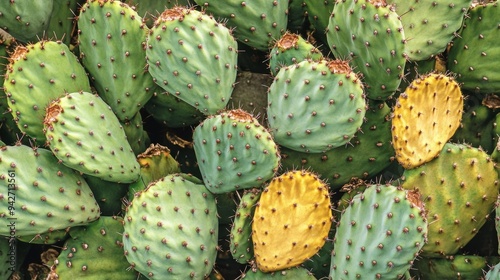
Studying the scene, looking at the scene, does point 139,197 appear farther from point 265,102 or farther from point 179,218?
point 265,102

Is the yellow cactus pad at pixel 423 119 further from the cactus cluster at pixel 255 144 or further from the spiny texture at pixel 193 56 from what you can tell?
the spiny texture at pixel 193 56

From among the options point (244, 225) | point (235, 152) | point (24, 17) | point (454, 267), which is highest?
point (24, 17)

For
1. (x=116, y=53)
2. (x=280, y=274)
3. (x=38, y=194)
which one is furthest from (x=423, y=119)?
(x=38, y=194)

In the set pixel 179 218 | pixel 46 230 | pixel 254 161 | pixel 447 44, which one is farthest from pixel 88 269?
pixel 447 44

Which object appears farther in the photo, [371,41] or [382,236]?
[371,41]

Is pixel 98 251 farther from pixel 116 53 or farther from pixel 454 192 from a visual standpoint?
pixel 454 192

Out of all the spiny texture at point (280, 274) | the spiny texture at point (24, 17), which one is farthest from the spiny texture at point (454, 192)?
the spiny texture at point (24, 17)
